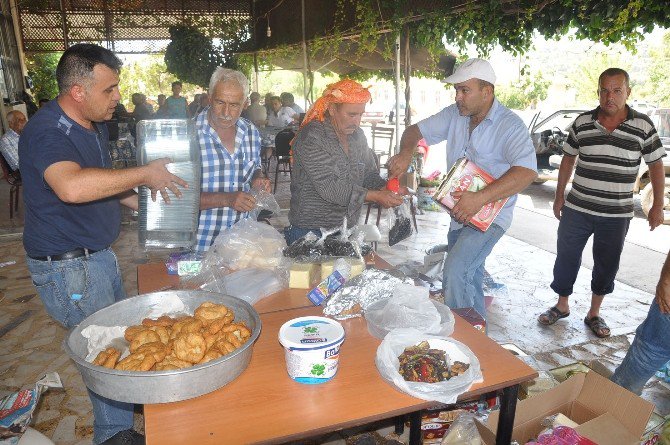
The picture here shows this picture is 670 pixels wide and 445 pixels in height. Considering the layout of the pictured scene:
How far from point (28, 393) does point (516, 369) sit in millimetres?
1881

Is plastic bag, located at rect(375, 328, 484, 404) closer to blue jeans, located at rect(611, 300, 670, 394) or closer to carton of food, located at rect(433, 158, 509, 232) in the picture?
carton of food, located at rect(433, 158, 509, 232)

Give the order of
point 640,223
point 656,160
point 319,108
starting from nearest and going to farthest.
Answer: point 319,108, point 656,160, point 640,223

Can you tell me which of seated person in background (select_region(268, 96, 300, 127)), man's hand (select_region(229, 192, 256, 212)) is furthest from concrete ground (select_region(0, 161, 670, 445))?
seated person in background (select_region(268, 96, 300, 127))

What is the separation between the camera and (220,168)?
2.83 metres

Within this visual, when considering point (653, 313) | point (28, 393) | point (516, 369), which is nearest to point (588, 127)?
point (653, 313)

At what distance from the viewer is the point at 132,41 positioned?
44.9ft

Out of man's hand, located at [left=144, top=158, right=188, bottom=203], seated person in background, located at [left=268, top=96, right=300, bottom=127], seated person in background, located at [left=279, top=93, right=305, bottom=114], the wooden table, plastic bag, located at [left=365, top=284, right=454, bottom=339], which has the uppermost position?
seated person in background, located at [left=279, top=93, right=305, bottom=114]

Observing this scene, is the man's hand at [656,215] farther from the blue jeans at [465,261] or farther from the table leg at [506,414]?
the table leg at [506,414]

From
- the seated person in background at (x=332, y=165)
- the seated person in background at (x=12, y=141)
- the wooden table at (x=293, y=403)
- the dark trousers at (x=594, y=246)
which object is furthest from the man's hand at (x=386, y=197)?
the seated person in background at (x=12, y=141)

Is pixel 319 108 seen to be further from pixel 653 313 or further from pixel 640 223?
pixel 640 223

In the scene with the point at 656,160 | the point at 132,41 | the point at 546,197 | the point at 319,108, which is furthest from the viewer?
the point at 132,41

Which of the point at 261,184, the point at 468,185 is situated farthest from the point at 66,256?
the point at 468,185

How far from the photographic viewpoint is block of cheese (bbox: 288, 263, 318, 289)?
231 centimetres

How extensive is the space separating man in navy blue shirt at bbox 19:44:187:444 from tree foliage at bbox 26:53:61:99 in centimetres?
1480
